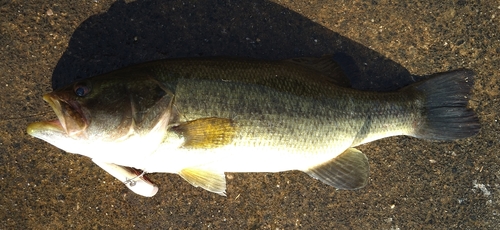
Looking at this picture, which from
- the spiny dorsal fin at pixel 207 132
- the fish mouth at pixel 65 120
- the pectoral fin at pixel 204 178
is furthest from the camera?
the pectoral fin at pixel 204 178

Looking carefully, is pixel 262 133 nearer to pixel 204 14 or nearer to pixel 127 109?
pixel 127 109

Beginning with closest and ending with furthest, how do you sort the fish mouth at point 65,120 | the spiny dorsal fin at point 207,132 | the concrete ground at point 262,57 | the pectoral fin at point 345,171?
the fish mouth at point 65,120 < the spiny dorsal fin at point 207,132 < the pectoral fin at point 345,171 < the concrete ground at point 262,57

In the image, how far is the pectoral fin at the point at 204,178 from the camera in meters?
2.71

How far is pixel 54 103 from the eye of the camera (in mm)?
2354

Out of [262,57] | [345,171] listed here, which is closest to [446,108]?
[345,171]

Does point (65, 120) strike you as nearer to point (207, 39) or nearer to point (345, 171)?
point (207, 39)

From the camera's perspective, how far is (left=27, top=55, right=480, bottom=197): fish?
7.86ft

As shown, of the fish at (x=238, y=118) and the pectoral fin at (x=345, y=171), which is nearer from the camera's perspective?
the fish at (x=238, y=118)

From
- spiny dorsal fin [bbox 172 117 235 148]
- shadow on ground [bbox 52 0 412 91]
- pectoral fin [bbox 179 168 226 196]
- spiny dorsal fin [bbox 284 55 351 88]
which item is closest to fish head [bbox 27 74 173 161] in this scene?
spiny dorsal fin [bbox 172 117 235 148]

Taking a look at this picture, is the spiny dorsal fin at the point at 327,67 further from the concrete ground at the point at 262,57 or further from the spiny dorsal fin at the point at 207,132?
the spiny dorsal fin at the point at 207,132

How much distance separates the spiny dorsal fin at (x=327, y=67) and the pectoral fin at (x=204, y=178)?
110 cm

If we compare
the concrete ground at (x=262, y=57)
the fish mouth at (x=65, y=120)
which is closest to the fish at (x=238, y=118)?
the fish mouth at (x=65, y=120)

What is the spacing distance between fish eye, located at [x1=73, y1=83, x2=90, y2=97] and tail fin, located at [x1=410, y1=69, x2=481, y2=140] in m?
2.46

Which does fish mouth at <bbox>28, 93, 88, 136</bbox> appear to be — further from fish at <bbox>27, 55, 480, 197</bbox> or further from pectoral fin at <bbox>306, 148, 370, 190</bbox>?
pectoral fin at <bbox>306, 148, 370, 190</bbox>
